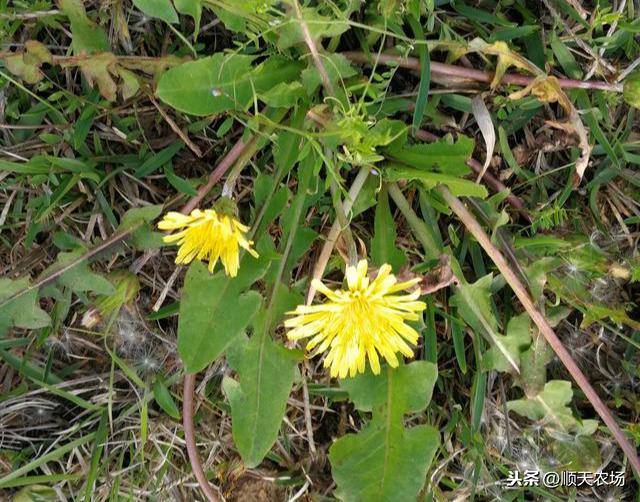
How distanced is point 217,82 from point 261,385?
0.74m

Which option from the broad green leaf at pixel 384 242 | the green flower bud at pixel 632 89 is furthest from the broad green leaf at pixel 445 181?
the green flower bud at pixel 632 89

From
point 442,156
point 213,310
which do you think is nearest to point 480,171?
point 442,156

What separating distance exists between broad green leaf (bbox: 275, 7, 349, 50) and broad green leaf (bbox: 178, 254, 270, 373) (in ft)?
1.72

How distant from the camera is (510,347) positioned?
1810 millimetres

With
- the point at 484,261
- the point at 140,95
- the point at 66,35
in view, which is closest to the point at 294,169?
the point at 140,95

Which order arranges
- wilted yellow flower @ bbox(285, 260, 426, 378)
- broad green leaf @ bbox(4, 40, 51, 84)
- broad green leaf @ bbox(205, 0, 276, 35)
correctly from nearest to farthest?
wilted yellow flower @ bbox(285, 260, 426, 378), broad green leaf @ bbox(205, 0, 276, 35), broad green leaf @ bbox(4, 40, 51, 84)

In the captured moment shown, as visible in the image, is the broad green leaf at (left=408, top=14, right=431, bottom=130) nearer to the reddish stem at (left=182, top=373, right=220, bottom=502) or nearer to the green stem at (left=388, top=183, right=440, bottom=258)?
the green stem at (left=388, top=183, right=440, bottom=258)

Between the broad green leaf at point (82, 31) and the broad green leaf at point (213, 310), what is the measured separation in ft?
2.15

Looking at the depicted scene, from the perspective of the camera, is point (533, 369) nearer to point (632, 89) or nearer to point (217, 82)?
point (632, 89)

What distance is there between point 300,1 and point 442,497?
4.89 feet

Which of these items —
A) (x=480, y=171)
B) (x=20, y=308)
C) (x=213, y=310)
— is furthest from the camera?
(x=480, y=171)

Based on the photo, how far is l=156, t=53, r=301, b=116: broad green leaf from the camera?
157cm

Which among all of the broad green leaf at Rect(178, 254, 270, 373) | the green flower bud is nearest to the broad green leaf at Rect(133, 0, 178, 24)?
the broad green leaf at Rect(178, 254, 270, 373)

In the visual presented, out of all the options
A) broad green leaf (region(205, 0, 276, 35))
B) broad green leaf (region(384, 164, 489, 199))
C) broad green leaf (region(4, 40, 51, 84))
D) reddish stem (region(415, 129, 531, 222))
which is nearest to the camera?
broad green leaf (region(205, 0, 276, 35))
